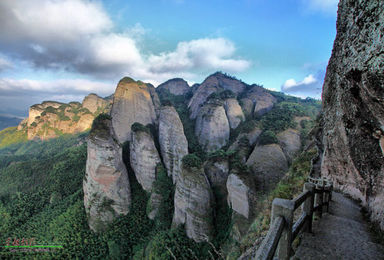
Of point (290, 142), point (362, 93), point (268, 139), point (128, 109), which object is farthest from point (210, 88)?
point (362, 93)

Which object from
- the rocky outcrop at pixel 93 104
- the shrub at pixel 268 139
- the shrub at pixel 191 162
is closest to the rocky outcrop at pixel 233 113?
the shrub at pixel 268 139

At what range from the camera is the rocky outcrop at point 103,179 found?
17250mm

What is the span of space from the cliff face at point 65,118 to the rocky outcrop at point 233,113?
142ft

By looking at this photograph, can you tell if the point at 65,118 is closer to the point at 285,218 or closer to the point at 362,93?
the point at 285,218

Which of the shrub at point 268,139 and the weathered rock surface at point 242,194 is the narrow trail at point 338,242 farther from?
the shrub at point 268,139

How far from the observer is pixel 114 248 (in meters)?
16.3

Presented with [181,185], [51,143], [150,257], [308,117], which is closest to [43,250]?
[150,257]

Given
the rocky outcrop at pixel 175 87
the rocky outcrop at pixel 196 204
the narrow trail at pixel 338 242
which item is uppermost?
the rocky outcrop at pixel 175 87

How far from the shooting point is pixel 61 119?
199 ft

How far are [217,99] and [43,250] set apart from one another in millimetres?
31617

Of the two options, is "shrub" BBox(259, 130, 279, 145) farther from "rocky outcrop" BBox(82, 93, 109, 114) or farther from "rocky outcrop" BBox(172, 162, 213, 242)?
"rocky outcrop" BBox(82, 93, 109, 114)

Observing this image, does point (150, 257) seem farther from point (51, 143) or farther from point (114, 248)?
point (51, 143)

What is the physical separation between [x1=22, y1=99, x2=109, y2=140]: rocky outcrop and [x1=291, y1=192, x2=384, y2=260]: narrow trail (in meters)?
63.6

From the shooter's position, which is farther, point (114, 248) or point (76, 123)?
point (76, 123)
